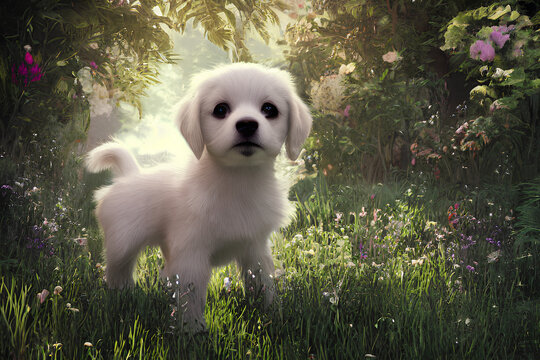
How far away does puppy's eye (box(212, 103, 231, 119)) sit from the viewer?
254 cm

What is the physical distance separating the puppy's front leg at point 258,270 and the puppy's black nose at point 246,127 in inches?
32.5

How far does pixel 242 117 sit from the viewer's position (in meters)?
2.35

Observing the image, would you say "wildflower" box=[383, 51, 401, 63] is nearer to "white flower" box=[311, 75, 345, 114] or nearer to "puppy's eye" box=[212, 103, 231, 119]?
"white flower" box=[311, 75, 345, 114]

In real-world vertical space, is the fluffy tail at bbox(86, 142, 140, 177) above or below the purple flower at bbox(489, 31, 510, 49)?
below

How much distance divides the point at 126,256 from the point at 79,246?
0.85 metres

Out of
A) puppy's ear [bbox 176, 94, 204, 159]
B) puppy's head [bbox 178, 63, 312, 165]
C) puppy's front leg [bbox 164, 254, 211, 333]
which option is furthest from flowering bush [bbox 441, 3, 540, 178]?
puppy's front leg [bbox 164, 254, 211, 333]

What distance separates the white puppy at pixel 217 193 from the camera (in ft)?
8.18

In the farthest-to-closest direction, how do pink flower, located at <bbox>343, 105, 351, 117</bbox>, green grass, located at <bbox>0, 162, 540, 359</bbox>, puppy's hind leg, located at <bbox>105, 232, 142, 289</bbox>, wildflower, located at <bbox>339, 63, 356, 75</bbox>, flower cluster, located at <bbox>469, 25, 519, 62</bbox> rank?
pink flower, located at <bbox>343, 105, 351, 117</bbox>
wildflower, located at <bbox>339, 63, 356, 75</bbox>
flower cluster, located at <bbox>469, 25, 519, 62</bbox>
puppy's hind leg, located at <bbox>105, 232, 142, 289</bbox>
green grass, located at <bbox>0, 162, 540, 359</bbox>

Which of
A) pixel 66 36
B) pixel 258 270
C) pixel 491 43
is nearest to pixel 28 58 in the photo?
pixel 66 36

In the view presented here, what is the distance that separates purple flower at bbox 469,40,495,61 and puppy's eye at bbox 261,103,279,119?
2.91 meters

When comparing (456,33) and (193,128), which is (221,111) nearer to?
(193,128)

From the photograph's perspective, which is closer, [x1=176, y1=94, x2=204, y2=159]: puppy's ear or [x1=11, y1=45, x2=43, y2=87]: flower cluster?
[x1=176, y1=94, x2=204, y2=159]: puppy's ear

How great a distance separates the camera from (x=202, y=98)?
2.59 meters

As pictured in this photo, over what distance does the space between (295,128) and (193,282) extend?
109cm
